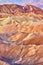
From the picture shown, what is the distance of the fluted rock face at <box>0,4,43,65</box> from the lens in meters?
1.28

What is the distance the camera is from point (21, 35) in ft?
4.95

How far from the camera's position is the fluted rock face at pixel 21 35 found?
1.28 metres

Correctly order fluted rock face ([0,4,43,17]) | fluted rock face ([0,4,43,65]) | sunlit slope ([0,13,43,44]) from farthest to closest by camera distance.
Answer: fluted rock face ([0,4,43,17]) → sunlit slope ([0,13,43,44]) → fluted rock face ([0,4,43,65])

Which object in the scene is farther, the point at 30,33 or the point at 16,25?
the point at 16,25

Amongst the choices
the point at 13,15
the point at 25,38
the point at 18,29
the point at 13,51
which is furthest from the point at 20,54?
the point at 13,15

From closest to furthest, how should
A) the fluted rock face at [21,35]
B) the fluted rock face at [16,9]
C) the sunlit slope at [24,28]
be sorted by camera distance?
the fluted rock face at [21,35] < the sunlit slope at [24,28] < the fluted rock face at [16,9]

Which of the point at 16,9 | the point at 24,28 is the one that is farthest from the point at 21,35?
the point at 16,9

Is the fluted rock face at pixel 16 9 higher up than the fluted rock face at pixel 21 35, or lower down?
higher up

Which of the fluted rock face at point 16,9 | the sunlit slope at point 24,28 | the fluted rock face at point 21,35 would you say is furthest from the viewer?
the fluted rock face at point 16,9

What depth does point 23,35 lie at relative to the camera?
1.51 metres

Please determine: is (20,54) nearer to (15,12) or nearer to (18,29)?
(18,29)

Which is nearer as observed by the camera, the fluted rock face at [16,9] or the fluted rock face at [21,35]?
the fluted rock face at [21,35]

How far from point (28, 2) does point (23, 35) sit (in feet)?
2.32

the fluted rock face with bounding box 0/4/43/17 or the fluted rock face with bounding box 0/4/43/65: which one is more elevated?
the fluted rock face with bounding box 0/4/43/17
